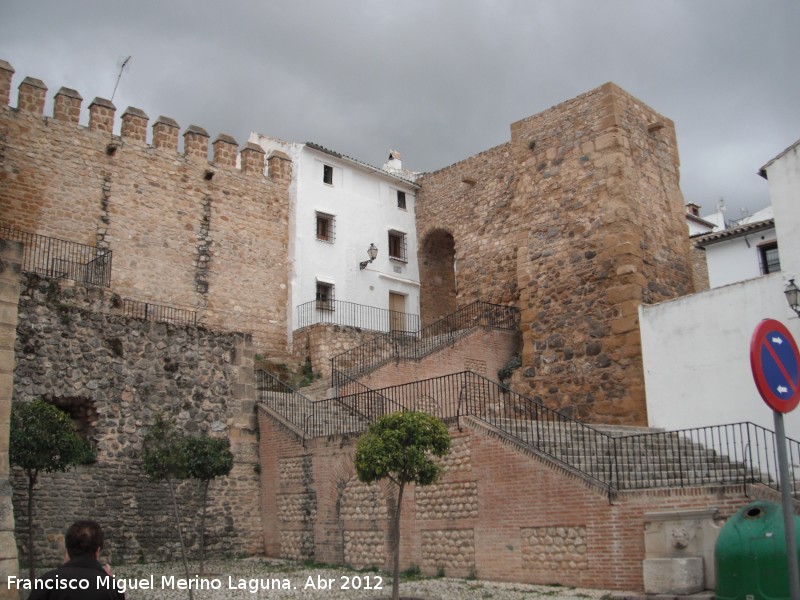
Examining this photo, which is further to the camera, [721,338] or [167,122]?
[167,122]

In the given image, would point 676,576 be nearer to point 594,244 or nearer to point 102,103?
point 594,244

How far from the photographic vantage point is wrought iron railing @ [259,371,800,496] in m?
10.9

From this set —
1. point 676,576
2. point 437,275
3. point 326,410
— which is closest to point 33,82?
point 326,410

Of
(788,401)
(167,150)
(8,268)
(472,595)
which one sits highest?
(167,150)

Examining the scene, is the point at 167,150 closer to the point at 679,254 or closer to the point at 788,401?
the point at 679,254

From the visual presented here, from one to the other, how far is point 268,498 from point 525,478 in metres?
6.57

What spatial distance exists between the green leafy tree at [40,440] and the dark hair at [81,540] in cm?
693

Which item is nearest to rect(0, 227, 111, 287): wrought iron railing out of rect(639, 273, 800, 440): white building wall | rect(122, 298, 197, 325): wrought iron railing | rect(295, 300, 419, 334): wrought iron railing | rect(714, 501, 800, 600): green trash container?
rect(122, 298, 197, 325): wrought iron railing

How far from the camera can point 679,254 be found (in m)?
18.8

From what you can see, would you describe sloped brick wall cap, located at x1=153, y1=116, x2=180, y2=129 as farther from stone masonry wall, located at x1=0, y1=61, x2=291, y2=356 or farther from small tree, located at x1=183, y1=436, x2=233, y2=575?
small tree, located at x1=183, y1=436, x2=233, y2=575

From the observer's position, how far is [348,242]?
24.6 metres

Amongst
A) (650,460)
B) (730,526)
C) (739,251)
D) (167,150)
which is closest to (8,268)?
(730,526)

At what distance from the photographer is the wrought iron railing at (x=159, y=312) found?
1933 centimetres

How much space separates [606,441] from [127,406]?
862 cm
